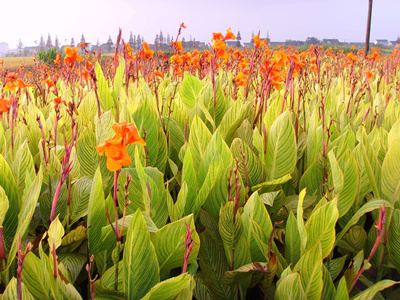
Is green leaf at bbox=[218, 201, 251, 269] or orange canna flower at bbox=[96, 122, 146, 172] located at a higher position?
orange canna flower at bbox=[96, 122, 146, 172]

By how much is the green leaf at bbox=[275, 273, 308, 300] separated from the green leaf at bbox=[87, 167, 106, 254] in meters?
0.46

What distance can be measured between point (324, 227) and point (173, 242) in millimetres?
376

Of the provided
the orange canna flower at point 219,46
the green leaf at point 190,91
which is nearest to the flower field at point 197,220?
the green leaf at point 190,91

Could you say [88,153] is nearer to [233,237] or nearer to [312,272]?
[233,237]

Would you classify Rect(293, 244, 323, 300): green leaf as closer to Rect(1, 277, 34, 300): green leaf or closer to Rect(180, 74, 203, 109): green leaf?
Rect(1, 277, 34, 300): green leaf

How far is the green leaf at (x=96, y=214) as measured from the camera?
0.81 meters

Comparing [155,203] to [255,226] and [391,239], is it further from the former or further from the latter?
[391,239]

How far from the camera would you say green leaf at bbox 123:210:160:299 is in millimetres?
672

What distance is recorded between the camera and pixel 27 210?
0.78 metres

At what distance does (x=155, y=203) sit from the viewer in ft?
2.85

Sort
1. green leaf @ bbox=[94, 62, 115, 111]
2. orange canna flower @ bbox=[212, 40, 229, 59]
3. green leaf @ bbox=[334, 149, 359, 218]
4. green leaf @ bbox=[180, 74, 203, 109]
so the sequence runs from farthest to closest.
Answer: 1. orange canna flower @ bbox=[212, 40, 229, 59]
2. green leaf @ bbox=[180, 74, 203, 109]
3. green leaf @ bbox=[94, 62, 115, 111]
4. green leaf @ bbox=[334, 149, 359, 218]

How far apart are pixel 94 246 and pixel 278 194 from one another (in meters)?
0.56

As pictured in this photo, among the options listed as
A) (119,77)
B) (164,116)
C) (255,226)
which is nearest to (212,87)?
(164,116)

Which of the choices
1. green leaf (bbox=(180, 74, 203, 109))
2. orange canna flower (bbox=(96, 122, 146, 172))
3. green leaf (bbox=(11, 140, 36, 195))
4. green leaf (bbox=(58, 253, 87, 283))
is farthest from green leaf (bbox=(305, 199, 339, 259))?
green leaf (bbox=(180, 74, 203, 109))
